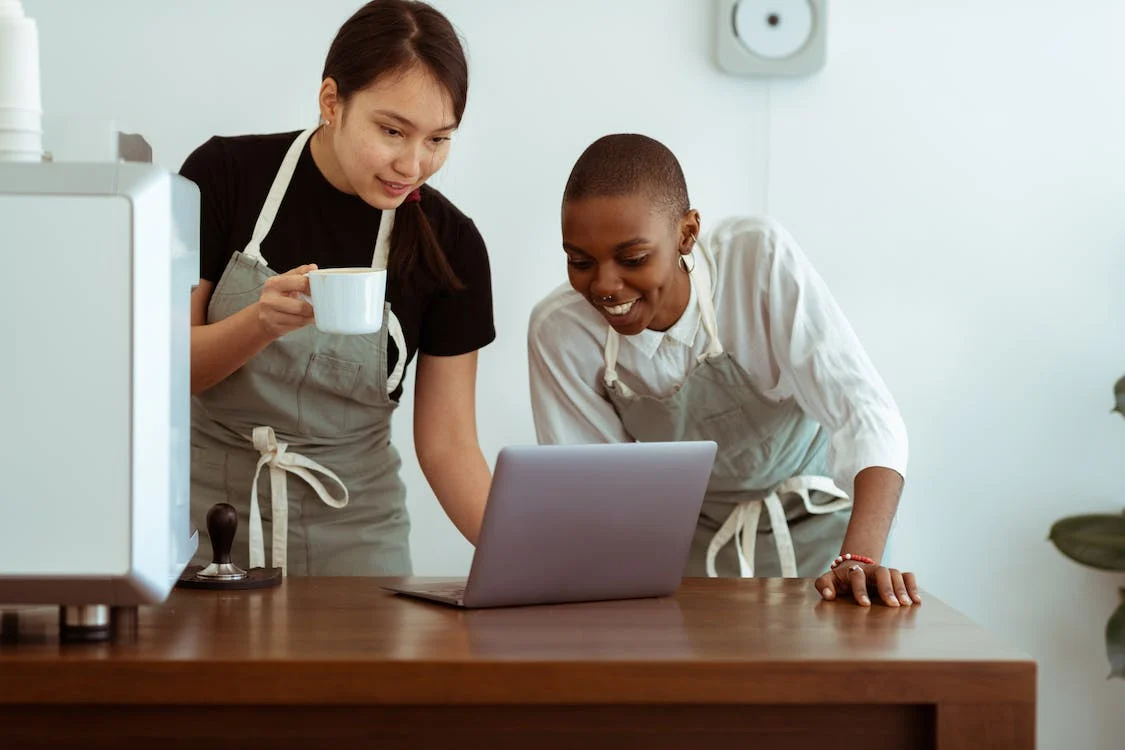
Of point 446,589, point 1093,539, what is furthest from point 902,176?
point 446,589

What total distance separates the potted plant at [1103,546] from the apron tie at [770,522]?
2.94ft

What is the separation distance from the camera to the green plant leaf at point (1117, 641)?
263cm

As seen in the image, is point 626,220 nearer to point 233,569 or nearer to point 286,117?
point 233,569

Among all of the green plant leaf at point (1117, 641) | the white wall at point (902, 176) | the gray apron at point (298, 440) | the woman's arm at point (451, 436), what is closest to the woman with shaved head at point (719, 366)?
the woman's arm at point (451, 436)

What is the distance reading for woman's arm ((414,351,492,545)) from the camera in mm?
1778

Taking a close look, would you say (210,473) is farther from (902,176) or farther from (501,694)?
(902,176)

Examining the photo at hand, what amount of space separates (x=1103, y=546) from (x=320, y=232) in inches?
68.9

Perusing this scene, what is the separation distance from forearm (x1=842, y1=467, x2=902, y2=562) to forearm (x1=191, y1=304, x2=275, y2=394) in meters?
0.70

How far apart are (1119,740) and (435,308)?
193 centimetres

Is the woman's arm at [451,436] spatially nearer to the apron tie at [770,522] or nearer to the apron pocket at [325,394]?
the apron pocket at [325,394]

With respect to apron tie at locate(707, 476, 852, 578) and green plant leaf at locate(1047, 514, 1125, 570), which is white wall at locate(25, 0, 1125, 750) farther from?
apron tie at locate(707, 476, 852, 578)

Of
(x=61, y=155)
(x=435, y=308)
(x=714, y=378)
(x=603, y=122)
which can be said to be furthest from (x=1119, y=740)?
(x=61, y=155)

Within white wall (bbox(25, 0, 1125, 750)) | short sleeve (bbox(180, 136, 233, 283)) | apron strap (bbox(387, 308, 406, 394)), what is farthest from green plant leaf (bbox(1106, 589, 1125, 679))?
short sleeve (bbox(180, 136, 233, 283))

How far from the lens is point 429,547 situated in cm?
272
